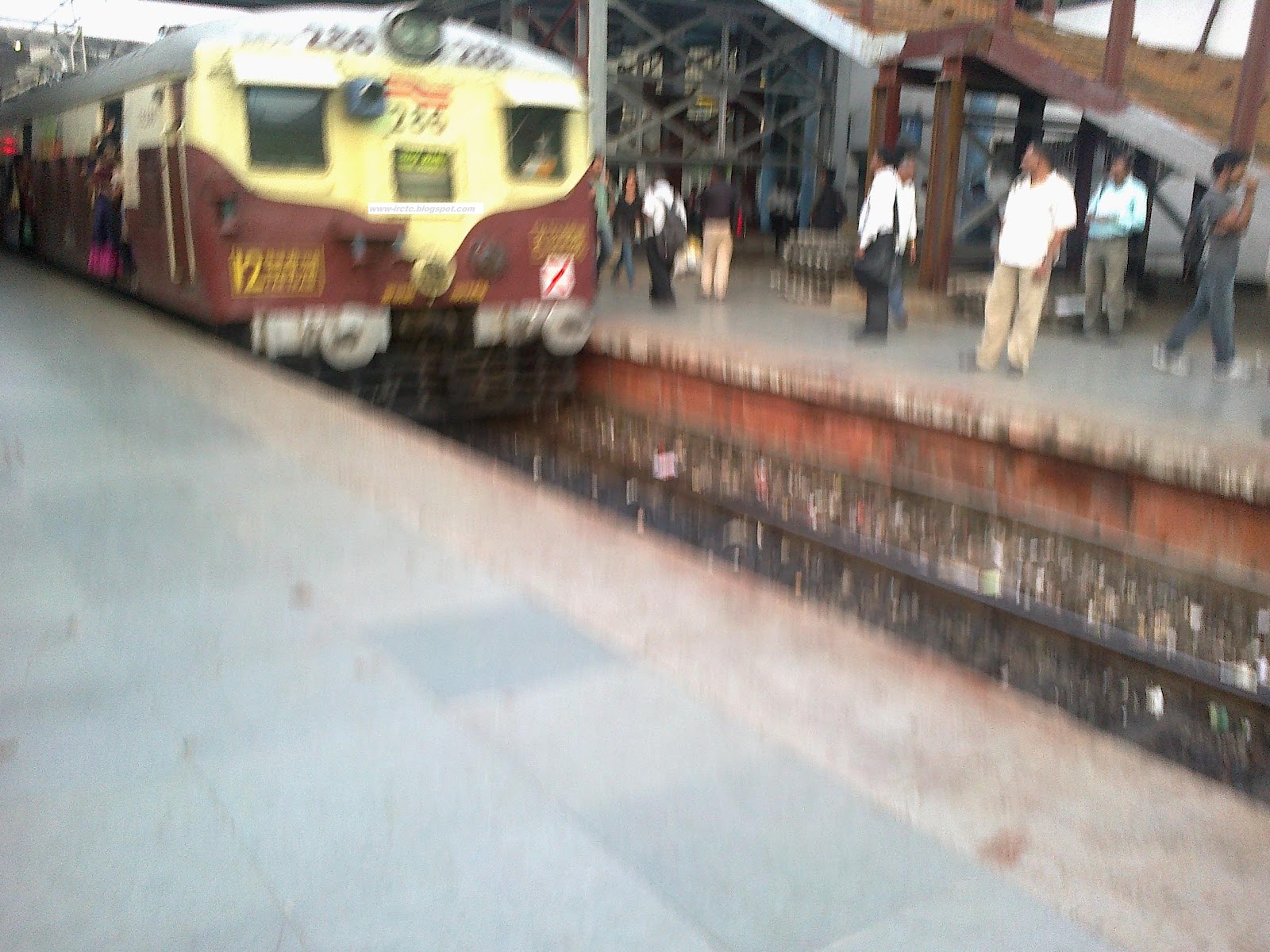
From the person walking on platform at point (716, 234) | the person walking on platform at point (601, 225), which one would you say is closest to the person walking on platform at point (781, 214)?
the person walking on platform at point (716, 234)

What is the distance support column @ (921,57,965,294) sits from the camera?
10727 millimetres

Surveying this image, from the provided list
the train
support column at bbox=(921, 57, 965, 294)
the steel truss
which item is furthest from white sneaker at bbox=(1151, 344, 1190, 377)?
the steel truss

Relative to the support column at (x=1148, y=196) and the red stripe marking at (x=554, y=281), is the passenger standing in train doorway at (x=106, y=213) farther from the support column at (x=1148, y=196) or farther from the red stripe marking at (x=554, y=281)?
the support column at (x=1148, y=196)

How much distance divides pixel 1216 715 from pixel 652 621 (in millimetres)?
2879

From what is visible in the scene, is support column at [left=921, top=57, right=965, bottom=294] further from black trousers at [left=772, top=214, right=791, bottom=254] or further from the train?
black trousers at [left=772, top=214, right=791, bottom=254]

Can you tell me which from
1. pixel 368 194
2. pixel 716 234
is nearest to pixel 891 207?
pixel 716 234

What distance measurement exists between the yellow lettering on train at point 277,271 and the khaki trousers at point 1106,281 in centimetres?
631

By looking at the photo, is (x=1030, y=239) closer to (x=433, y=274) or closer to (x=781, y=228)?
(x=433, y=274)

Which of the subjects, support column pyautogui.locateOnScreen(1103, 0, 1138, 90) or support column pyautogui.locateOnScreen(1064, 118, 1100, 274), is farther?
support column pyautogui.locateOnScreen(1064, 118, 1100, 274)

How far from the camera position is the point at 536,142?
856 cm

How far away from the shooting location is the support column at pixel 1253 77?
333 inches

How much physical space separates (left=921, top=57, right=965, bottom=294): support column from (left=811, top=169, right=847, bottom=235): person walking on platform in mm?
4917

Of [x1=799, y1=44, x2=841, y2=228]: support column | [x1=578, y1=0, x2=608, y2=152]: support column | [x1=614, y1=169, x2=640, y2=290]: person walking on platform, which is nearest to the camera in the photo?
[x1=614, y1=169, x2=640, y2=290]: person walking on platform

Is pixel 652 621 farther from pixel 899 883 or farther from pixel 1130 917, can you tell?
pixel 1130 917
